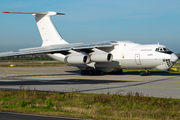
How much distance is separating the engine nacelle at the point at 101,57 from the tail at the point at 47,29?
21.5 feet

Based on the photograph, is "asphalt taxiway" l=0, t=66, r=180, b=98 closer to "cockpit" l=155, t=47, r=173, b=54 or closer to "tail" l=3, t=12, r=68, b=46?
"cockpit" l=155, t=47, r=173, b=54

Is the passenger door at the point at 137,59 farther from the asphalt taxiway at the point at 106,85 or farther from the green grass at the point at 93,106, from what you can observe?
the green grass at the point at 93,106

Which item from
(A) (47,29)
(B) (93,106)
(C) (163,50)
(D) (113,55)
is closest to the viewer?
(B) (93,106)

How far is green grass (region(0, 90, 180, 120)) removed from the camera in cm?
798

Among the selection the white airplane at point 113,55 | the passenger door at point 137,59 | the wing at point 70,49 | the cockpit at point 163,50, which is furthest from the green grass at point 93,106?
the wing at point 70,49

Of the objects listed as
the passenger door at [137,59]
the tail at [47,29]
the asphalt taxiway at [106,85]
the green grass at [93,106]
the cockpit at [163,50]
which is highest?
the tail at [47,29]

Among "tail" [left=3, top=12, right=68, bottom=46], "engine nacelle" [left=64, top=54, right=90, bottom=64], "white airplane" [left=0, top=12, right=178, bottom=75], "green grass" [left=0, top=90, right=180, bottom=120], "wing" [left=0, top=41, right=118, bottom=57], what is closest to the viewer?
"green grass" [left=0, top=90, right=180, bottom=120]

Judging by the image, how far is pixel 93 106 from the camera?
30.7ft

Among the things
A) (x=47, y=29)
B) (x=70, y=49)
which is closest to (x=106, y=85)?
(x=70, y=49)

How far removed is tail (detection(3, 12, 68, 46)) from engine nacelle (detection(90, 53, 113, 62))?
257 inches

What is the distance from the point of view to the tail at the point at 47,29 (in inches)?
1176

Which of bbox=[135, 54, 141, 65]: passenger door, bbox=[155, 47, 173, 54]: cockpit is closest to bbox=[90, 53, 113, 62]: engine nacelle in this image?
bbox=[135, 54, 141, 65]: passenger door

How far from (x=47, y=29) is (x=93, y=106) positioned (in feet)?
72.6

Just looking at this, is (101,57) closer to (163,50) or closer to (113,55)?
(113,55)
